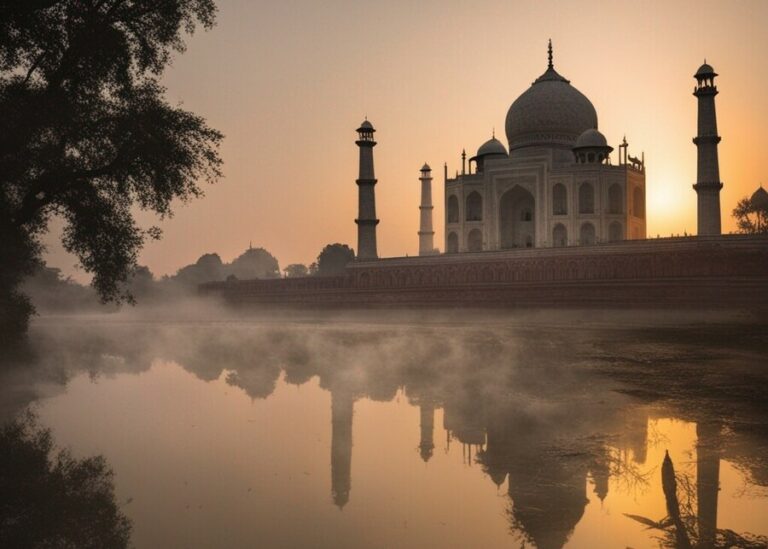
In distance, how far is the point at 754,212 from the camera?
150ft

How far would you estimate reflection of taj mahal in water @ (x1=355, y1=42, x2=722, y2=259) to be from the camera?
35.1 metres

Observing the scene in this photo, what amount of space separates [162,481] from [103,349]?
12165 millimetres

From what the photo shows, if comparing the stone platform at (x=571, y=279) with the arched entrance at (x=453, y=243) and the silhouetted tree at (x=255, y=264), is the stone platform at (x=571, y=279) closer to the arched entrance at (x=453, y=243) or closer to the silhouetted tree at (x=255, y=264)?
the arched entrance at (x=453, y=243)

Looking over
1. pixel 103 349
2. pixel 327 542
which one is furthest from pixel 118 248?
pixel 327 542

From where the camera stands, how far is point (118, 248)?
34.7 feet

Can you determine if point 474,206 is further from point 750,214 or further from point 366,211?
point 750,214

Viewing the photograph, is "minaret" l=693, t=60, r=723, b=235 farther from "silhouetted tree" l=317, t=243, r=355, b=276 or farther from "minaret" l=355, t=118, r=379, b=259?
"silhouetted tree" l=317, t=243, r=355, b=276

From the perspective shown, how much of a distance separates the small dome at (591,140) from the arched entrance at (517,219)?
13.5 ft

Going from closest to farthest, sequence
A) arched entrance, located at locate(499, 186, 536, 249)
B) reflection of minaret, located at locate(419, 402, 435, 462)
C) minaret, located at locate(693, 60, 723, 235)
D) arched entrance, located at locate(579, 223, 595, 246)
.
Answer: reflection of minaret, located at locate(419, 402, 435, 462) < minaret, located at locate(693, 60, 723, 235) < arched entrance, located at locate(579, 223, 595, 246) < arched entrance, located at locate(499, 186, 536, 249)

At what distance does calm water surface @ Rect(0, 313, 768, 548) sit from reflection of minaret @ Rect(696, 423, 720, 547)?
2 cm

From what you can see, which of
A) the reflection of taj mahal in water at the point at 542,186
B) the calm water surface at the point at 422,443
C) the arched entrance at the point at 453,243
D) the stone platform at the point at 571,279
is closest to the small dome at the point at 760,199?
the reflection of taj mahal in water at the point at 542,186

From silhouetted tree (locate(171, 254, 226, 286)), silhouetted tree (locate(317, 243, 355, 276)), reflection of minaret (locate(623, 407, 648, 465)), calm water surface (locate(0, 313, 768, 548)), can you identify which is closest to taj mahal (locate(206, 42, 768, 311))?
calm water surface (locate(0, 313, 768, 548))

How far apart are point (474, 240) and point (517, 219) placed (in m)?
3.00

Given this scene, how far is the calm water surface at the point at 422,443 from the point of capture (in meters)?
3.96
